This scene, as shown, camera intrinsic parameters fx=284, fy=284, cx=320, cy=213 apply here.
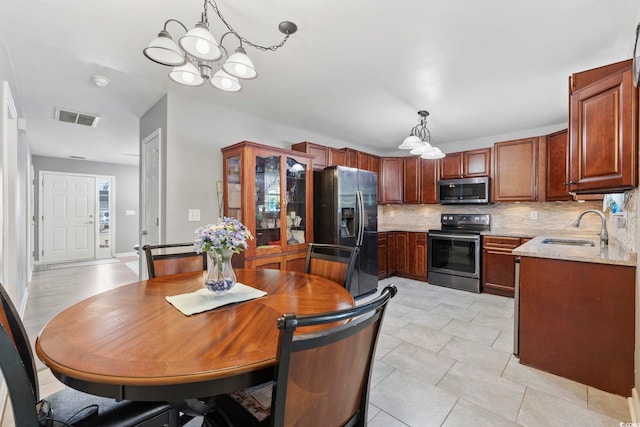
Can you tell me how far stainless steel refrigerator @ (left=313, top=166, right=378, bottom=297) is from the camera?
3.67 m

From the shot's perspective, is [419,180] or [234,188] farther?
[419,180]

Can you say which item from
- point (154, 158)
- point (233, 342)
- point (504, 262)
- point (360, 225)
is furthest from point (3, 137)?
point (504, 262)

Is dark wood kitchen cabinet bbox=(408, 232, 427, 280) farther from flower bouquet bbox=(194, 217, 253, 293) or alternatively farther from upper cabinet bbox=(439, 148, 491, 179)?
flower bouquet bbox=(194, 217, 253, 293)

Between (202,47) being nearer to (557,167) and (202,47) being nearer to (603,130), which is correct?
(603,130)

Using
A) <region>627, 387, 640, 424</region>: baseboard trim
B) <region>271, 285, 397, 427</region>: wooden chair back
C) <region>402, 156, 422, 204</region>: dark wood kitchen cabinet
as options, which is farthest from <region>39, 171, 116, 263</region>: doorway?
<region>627, 387, 640, 424</region>: baseboard trim

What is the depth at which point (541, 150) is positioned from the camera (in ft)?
12.5

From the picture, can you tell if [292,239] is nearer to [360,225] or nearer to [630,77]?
[360,225]

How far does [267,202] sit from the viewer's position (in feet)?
10.5

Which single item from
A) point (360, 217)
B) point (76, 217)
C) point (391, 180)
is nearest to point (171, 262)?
point (360, 217)

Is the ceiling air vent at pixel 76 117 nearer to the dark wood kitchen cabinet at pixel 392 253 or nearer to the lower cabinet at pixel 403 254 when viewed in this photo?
the lower cabinet at pixel 403 254

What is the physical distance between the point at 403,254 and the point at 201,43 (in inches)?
171

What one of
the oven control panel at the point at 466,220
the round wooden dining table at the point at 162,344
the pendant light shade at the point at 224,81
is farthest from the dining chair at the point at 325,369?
the oven control panel at the point at 466,220

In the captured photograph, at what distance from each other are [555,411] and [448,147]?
4234 mm

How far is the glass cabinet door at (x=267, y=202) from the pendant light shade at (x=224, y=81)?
120 cm
